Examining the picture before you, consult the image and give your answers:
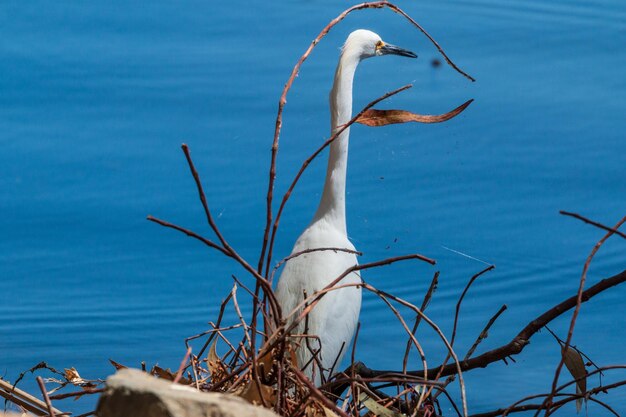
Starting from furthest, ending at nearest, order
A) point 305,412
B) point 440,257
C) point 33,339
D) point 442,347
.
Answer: point 440,257 < point 33,339 < point 442,347 < point 305,412

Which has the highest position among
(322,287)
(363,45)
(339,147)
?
(363,45)

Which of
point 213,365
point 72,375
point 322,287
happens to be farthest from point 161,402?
point 322,287

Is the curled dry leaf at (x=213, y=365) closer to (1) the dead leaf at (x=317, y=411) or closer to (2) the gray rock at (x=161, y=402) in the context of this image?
(1) the dead leaf at (x=317, y=411)

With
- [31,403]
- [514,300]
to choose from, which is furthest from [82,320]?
[31,403]

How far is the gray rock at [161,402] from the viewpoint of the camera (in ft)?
1.47

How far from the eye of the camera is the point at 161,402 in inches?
17.5

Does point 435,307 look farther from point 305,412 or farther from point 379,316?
point 305,412

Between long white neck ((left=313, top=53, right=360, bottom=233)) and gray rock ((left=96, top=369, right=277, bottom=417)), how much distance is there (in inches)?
33.3

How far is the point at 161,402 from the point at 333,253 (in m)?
0.92

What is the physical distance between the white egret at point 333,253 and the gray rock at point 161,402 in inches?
33.2

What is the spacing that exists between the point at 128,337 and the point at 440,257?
2.28 ft

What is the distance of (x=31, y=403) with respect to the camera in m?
0.69

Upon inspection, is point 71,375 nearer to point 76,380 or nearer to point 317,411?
point 76,380

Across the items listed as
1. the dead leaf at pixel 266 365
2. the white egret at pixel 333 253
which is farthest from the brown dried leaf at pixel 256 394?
the white egret at pixel 333 253
